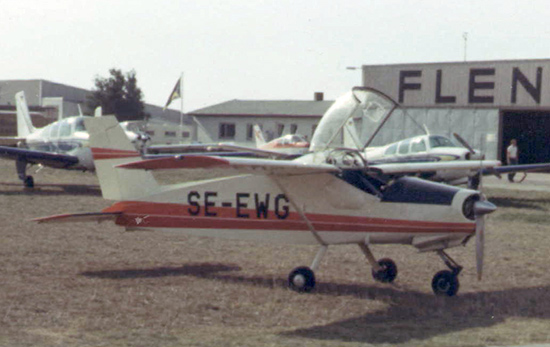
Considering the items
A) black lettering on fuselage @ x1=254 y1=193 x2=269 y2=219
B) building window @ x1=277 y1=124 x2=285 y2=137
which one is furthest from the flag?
black lettering on fuselage @ x1=254 y1=193 x2=269 y2=219

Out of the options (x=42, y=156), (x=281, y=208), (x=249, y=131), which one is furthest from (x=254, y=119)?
(x=281, y=208)

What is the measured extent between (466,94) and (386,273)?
3094 centimetres

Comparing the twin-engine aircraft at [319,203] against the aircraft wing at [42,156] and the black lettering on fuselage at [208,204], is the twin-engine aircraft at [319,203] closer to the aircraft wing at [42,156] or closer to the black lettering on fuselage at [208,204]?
the black lettering on fuselage at [208,204]

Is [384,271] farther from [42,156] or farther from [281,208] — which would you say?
[42,156]

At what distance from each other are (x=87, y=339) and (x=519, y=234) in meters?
10.6

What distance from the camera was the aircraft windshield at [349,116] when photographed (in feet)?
32.2

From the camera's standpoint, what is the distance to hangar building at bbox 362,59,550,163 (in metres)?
37.5

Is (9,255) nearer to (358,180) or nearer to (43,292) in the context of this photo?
(43,292)

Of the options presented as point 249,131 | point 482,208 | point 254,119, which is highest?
point 254,119

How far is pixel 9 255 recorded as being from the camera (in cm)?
1109

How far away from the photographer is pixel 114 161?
33.3 ft

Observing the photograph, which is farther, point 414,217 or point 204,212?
point 204,212

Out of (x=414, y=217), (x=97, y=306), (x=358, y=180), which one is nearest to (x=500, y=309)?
(x=414, y=217)

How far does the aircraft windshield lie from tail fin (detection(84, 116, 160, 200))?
230 cm
